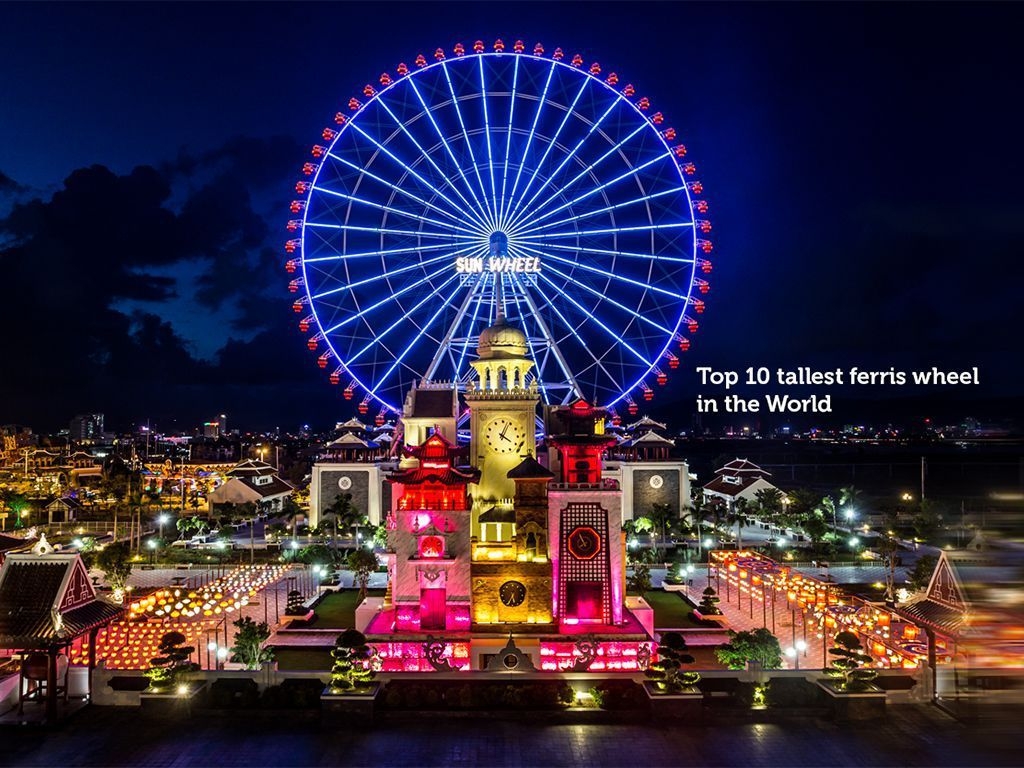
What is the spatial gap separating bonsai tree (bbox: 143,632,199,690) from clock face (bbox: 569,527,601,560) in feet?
49.6

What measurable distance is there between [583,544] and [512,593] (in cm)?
357

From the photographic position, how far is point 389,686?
Result: 1991 centimetres

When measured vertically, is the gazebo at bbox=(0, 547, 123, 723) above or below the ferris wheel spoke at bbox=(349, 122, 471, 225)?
below

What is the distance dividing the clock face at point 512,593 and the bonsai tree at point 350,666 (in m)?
9.67

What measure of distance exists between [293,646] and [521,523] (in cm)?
1223

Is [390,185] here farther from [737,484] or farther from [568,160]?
[737,484]

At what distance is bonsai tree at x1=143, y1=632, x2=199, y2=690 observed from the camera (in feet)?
64.2

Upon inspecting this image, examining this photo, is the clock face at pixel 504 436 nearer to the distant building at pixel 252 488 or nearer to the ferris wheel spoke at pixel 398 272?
the ferris wheel spoke at pixel 398 272

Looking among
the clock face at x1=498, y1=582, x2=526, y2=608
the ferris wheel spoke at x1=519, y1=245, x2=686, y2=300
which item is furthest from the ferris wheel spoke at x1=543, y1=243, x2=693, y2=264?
the clock face at x1=498, y1=582, x2=526, y2=608

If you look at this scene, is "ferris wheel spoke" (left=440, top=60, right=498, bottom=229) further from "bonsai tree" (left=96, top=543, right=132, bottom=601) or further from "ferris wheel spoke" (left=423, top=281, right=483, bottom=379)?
"bonsai tree" (left=96, top=543, right=132, bottom=601)

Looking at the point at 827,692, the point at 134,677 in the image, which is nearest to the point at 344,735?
the point at 134,677

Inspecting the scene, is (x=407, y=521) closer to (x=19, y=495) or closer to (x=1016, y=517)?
(x=1016, y=517)

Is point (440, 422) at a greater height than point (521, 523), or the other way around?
point (440, 422)

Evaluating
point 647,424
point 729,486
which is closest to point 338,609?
point 647,424
